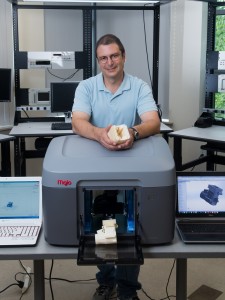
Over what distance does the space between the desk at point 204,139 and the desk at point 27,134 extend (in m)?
0.14

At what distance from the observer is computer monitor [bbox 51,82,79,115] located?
3.92m

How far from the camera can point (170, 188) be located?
1308 mm

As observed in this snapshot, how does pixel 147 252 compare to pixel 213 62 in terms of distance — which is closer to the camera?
pixel 147 252

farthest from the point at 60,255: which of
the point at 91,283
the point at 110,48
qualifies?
the point at 91,283

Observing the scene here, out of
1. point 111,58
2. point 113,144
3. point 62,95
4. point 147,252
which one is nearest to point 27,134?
point 62,95

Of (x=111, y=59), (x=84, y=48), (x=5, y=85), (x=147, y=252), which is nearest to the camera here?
(x=147, y=252)

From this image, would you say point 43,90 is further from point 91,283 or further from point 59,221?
point 59,221

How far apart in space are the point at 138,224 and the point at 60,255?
0.27 metres

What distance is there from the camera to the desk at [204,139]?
11.2 feet

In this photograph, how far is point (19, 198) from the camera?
1.54 m

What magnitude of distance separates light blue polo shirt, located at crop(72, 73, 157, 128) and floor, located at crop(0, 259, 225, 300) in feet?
3.32

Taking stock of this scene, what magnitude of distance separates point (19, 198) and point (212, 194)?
735 mm

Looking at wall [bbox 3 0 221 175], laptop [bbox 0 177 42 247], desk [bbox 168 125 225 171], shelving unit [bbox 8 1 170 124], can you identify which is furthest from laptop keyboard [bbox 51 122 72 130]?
laptop [bbox 0 177 42 247]

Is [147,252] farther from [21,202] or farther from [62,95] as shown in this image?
[62,95]
